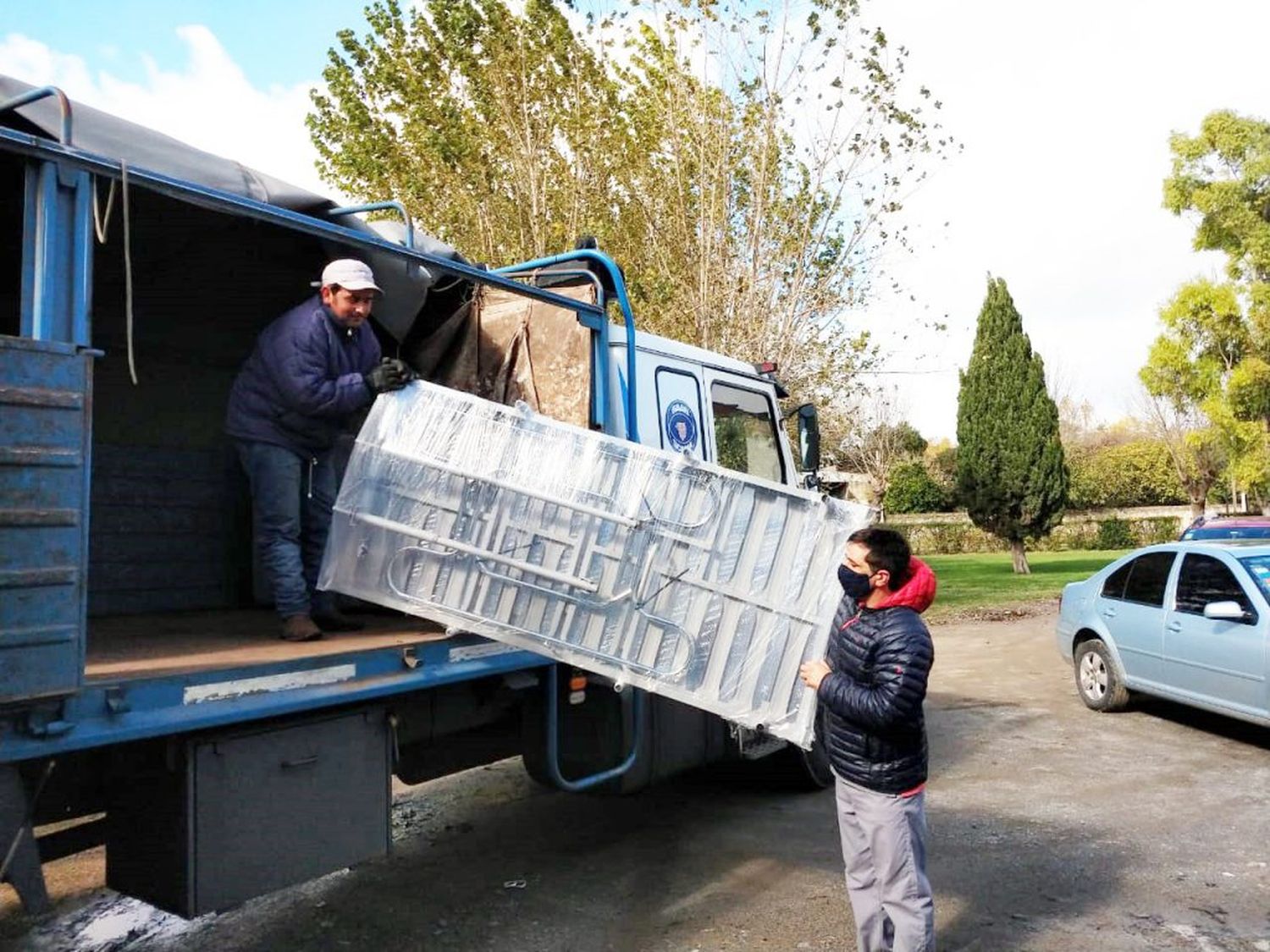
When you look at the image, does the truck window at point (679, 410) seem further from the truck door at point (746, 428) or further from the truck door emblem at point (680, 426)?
the truck door at point (746, 428)

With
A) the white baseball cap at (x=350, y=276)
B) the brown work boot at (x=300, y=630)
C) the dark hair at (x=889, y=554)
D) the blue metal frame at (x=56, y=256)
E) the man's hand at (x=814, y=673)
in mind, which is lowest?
the man's hand at (x=814, y=673)

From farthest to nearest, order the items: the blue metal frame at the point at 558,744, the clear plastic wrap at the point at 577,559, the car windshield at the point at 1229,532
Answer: the car windshield at the point at 1229,532, the blue metal frame at the point at 558,744, the clear plastic wrap at the point at 577,559

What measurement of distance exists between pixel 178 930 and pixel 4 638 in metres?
2.52

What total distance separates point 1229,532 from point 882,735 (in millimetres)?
10088

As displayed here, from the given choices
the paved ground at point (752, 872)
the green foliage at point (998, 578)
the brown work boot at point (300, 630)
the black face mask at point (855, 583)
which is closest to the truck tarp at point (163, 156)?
the brown work boot at point (300, 630)

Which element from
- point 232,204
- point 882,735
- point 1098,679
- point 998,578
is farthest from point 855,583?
point 998,578

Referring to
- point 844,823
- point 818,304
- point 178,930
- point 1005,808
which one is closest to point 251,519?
point 178,930

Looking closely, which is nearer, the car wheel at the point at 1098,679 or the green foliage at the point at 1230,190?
the car wheel at the point at 1098,679

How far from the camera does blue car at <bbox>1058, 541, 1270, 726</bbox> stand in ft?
22.4

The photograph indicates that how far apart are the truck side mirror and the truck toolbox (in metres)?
3.66

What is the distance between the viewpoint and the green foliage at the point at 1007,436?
26422 millimetres

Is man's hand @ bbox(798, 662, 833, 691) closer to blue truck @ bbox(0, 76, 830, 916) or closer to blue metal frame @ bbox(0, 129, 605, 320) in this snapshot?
blue truck @ bbox(0, 76, 830, 916)

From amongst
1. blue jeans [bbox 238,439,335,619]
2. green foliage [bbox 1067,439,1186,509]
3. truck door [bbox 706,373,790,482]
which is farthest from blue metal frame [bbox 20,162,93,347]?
green foliage [bbox 1067,439,1186,509]

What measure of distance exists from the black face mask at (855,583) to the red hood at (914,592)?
7 cm
